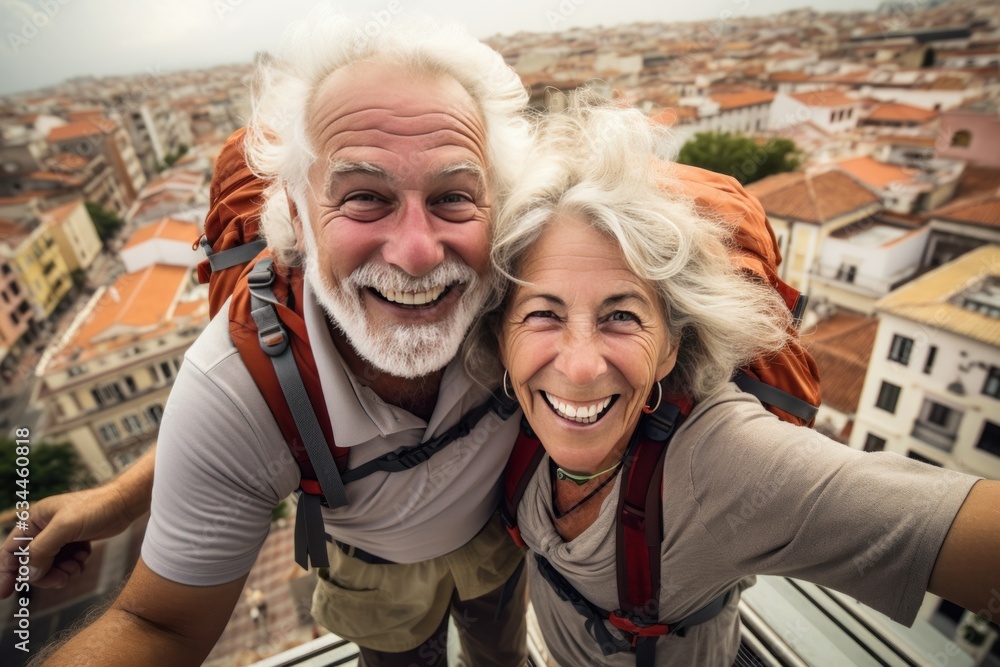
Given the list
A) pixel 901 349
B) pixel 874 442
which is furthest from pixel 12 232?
pixel 874 442

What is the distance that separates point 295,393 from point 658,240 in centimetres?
81

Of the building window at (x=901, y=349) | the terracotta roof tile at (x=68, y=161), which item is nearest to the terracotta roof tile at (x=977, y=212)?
the building window at (x=901, y=349)

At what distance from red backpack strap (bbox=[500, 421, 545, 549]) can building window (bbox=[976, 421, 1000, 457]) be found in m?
7.59

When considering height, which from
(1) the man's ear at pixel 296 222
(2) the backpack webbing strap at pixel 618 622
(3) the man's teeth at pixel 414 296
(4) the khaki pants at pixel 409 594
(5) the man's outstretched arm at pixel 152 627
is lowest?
(4) the khaki pants at pixel 409 594

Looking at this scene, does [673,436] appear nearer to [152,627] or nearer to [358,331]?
[358,331]

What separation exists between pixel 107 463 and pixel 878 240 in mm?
18766

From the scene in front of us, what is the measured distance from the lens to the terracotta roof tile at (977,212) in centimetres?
989

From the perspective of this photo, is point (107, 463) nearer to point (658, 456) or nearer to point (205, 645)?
point (205, 645)

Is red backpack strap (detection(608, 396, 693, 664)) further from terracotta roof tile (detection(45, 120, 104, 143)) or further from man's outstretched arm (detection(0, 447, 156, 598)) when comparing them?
terracotta roof tile (detection(45, 120, 104, 143))

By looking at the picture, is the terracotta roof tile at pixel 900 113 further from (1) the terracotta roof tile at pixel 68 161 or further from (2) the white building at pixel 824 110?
(1) the terracotta roof tile at pixel 68 161

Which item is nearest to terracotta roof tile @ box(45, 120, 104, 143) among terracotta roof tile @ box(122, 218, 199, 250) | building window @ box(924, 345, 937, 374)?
terracotta roof tile @ box(122, 218, 199, 250)

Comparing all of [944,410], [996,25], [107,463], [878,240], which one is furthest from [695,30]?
[107,463]

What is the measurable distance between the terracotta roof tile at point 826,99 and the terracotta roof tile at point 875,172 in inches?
284

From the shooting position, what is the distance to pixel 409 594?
4.90 ft
